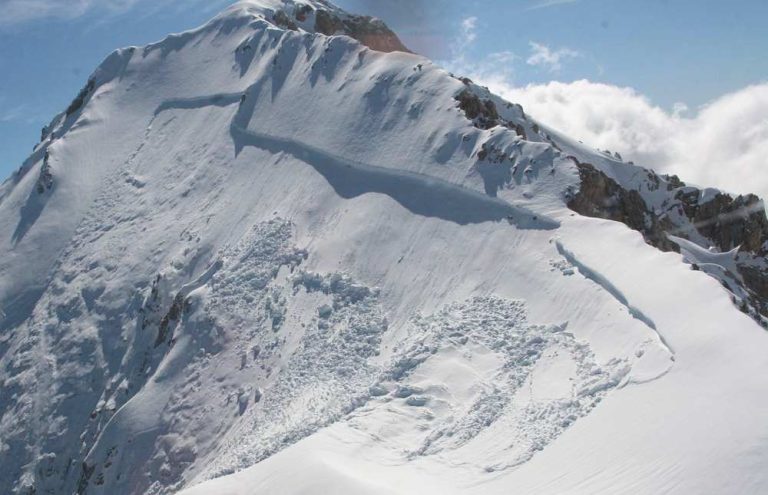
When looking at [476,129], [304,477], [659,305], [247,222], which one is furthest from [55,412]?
[659,305]

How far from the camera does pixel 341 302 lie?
32656mm

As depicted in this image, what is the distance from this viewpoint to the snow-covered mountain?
70.3 ft

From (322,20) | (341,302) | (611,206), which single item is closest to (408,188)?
(341,302)

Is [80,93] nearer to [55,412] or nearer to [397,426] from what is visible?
[55,412]

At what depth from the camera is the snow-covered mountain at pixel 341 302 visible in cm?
2142

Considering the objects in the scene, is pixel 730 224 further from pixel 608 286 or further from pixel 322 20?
pixel 608 286

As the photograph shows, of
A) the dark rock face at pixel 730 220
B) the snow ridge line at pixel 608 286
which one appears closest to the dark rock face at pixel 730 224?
the dark rock face at pixel 730 220

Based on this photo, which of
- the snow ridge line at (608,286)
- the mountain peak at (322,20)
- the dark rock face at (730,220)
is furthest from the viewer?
the dark rock face at (730,220)

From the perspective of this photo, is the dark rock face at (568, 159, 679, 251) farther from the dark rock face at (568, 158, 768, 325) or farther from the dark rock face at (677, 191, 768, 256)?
the dark rock face at (677, 191, 768, 256)

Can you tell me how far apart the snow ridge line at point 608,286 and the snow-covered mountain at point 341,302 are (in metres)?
0.08

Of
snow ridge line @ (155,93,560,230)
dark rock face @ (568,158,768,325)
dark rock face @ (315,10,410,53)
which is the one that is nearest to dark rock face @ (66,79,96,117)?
dark rock face @ (315,10,410,53)

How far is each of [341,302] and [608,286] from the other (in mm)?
11406

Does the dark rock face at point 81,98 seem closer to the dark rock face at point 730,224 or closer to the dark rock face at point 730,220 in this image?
the dark rock face at point 730,224

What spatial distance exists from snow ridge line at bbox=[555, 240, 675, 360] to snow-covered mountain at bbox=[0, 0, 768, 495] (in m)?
0.08
